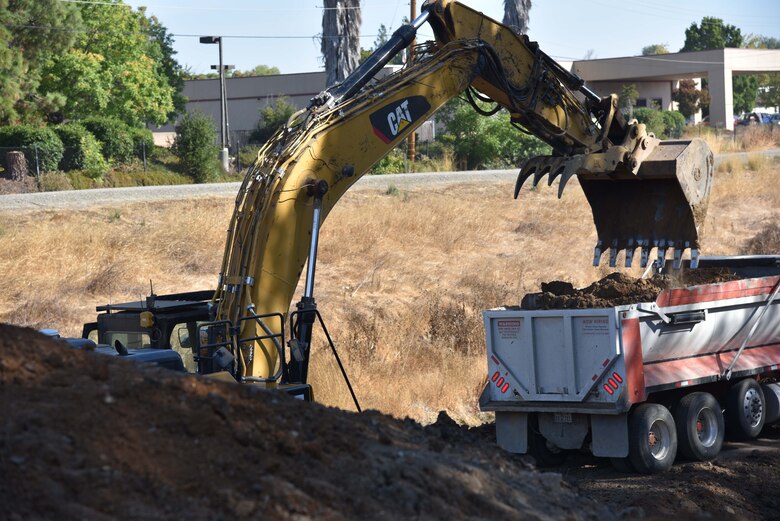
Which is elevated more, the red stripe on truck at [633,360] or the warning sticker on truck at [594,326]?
the warning sticker on truck at [594,326]

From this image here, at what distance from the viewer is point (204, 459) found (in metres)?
5.38

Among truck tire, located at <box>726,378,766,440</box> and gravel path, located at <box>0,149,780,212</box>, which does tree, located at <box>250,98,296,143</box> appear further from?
truck tire, located at <box>726,378,766,440</box>

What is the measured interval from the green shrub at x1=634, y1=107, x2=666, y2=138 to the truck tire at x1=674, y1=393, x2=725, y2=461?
41.2m

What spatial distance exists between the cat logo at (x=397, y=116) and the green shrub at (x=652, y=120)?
4257cm

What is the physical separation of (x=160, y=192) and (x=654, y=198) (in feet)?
58.7

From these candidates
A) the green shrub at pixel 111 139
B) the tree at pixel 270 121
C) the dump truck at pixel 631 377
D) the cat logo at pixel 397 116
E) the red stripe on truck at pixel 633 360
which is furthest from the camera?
the tree at pixel 270 121

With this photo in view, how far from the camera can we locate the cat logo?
10609 millimetres

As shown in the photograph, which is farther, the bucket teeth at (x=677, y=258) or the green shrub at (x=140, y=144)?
the green shrub at (x=140, y=144)

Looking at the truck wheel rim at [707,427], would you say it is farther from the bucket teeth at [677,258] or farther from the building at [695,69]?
the building at [695,69]

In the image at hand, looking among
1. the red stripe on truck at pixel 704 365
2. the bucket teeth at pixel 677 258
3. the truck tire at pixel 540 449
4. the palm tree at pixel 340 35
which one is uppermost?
the palm tree at pixel 340 35

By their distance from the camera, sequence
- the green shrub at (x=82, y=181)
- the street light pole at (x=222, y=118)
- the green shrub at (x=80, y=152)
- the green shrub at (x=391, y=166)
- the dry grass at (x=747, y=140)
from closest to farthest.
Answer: the green shrub at (x=82, y=181) < the green shrub at (x=80, y=152) < the green shrub at (x=391, y=166) < the street light pole at (x=222, y=118) < the dry grass at (x=747, y=140)

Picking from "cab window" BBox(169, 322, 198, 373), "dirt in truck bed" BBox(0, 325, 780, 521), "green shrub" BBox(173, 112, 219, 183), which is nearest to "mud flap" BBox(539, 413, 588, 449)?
"cab window" BBox(169, 322, 198, 373)

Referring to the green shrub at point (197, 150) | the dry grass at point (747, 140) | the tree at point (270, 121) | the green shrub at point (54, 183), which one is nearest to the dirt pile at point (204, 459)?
the green shrub at point (54, 183)

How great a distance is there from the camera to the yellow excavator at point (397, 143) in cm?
944
